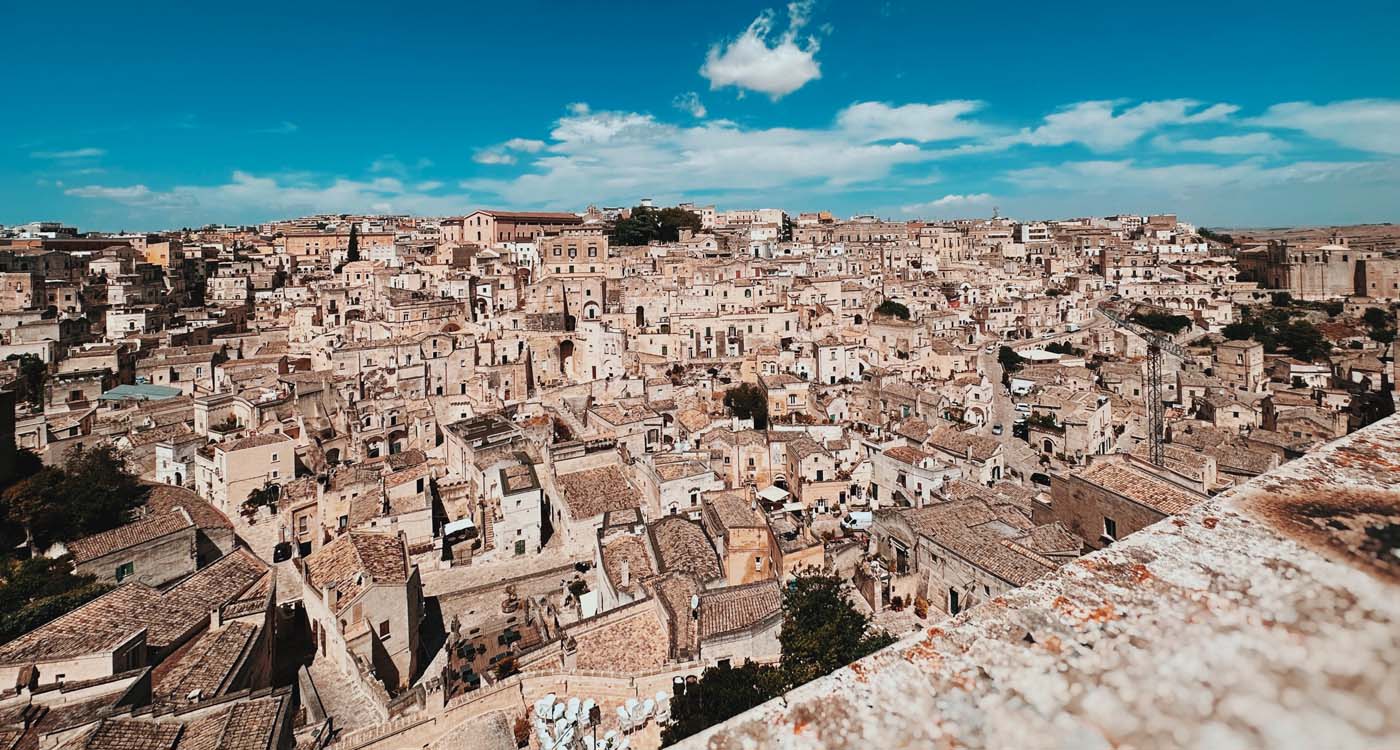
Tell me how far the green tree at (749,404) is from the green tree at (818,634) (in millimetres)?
15074

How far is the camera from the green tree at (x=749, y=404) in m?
26.6

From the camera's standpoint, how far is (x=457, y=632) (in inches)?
528

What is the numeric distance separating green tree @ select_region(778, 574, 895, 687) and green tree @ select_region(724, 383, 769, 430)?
49.5 ft

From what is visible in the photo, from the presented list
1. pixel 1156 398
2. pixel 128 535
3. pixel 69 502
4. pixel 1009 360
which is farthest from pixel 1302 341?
pixel 69 502

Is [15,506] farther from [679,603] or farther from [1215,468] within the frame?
[1215,468]

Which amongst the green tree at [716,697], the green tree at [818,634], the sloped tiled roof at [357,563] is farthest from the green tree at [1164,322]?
the sloped tiled roof at [357,563]

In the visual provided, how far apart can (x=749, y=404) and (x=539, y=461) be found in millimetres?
10338

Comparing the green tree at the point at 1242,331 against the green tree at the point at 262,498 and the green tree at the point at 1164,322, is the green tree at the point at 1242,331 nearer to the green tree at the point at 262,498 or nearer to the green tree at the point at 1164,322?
the green tree at the point at 1164,322

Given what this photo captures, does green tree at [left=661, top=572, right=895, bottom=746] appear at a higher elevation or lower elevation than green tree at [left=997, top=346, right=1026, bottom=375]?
lower

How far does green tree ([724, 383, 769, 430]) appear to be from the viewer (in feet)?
87.4

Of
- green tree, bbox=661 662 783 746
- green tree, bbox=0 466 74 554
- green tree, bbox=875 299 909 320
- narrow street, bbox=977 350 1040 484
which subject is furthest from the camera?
green tree, bbox=875 299 909 320

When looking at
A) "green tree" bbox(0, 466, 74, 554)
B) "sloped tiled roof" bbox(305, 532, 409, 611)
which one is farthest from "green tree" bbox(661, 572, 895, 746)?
"green tree" bbox(0, 466, 74, 554)

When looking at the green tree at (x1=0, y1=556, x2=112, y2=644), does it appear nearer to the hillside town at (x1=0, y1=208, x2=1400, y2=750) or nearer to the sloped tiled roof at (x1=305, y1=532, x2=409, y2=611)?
the hillside town at (x1=0, y1=208, x2=1400, y2=750)

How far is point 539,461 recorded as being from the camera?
19.2m
